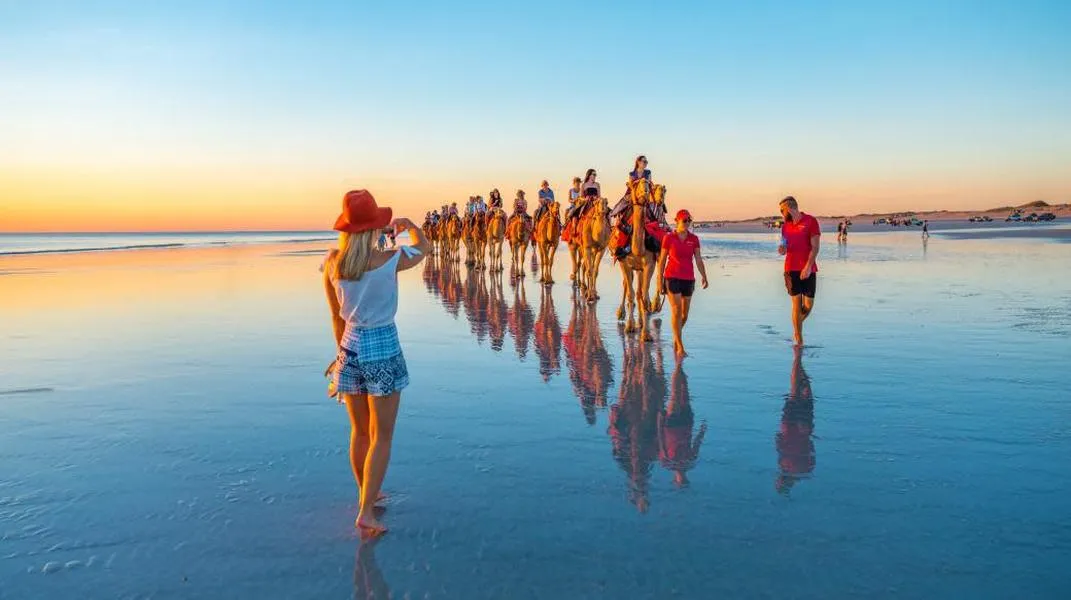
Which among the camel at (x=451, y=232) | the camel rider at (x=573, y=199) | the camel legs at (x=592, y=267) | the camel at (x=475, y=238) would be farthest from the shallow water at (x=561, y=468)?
the camel at (x=451, y=232)

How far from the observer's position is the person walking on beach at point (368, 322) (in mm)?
4227

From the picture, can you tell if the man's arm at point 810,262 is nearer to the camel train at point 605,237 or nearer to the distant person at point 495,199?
the camel train at point 605,237

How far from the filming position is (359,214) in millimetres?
4164

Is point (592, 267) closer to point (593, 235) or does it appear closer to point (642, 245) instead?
point (593, 235)

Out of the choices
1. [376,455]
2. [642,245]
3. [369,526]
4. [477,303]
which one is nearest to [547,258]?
[477,303]

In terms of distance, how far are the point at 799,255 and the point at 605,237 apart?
627cm

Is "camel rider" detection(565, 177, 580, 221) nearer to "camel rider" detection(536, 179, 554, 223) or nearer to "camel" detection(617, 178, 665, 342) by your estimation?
"camel rider" detection(536, 179, 554, 223)

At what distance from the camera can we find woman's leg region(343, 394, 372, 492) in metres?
4.61

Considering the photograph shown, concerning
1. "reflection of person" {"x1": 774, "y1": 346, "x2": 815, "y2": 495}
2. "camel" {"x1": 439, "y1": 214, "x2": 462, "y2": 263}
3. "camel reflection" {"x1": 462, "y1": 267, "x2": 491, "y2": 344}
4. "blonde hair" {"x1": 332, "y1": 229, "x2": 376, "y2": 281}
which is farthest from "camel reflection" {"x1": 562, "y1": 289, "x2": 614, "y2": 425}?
"camel" {"x1": 439, "y1": 214, "x2": 462, "y2": 263}

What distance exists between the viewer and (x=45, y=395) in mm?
7875

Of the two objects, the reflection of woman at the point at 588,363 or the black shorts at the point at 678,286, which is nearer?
the reflection of woman at the point at 588,363

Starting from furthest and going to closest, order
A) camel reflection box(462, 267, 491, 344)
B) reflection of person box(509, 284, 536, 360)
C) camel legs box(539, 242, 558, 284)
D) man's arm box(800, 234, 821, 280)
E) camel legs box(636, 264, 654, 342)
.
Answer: camel legs box(539, 242, 558, 284), camel reflection box(462, 267, 491, 344), camel legs box(636, 264, 654, 342), reflection of person box(509, 284, 536, 360), man's arm box(800, 234, 821, 280)

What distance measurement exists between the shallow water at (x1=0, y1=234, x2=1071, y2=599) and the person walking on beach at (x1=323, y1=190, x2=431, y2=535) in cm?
52

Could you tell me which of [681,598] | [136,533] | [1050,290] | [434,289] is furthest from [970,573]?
[434,289]
